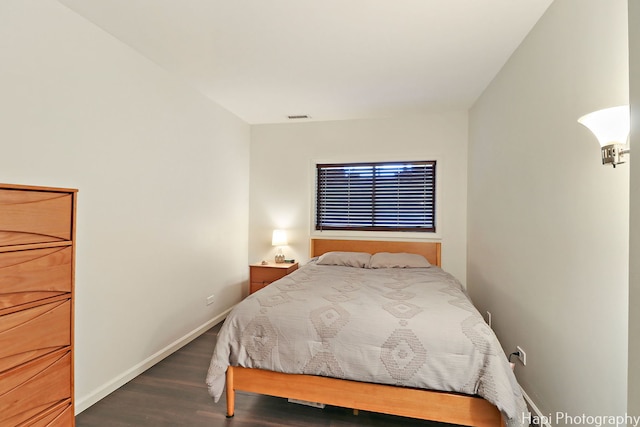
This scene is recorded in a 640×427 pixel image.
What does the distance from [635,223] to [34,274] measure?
2081 mm

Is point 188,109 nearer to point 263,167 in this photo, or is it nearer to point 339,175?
point 263,167

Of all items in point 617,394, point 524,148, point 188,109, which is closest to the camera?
point 617,394

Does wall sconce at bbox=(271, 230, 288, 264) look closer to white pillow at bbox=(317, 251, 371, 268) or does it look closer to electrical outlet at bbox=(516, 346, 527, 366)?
white pillow at bbox=(317, 251, 371, 268)

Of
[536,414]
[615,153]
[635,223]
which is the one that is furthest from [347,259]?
[635,223]

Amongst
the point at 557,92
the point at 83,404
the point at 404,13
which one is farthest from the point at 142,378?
the point at 557,92

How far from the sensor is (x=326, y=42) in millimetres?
2309

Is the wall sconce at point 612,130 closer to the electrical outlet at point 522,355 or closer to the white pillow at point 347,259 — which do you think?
the electrical outlet at point 522,355

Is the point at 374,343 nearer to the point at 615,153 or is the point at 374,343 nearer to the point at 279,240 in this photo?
the point at 615,153

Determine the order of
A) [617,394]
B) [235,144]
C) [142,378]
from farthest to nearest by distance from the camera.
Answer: [235,144] → [142,378] → [617,394]

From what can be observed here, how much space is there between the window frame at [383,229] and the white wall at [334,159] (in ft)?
0.07

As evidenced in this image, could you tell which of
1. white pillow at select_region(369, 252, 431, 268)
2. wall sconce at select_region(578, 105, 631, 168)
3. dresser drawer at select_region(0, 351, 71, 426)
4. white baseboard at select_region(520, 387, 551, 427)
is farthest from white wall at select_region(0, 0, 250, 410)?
white baseboard at select_region(520, 387, 551, 427)

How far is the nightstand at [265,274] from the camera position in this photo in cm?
385

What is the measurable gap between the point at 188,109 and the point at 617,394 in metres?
3.57

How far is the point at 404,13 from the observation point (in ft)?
6.52
